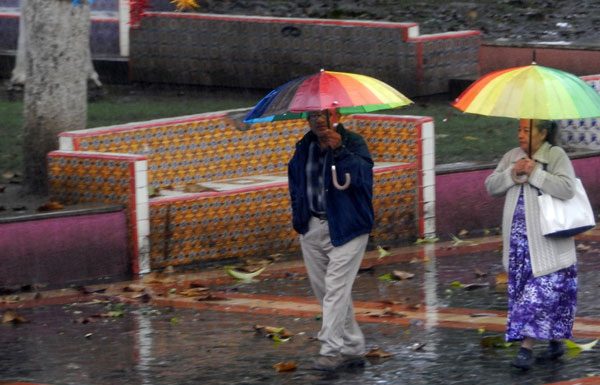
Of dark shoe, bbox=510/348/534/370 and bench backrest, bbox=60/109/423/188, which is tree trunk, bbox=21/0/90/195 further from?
dark shoe, bbox=510/348/534/370

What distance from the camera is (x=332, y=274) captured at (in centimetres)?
824

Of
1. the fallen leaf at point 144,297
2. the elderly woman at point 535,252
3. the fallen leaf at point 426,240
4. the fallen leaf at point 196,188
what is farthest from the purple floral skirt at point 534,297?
the fallen leaf at point 426,240

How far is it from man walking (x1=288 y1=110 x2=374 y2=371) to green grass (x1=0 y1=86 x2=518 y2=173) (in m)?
5.89

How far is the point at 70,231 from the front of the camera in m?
11.1

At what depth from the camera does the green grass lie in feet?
49.5

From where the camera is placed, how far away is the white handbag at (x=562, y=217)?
324 inches

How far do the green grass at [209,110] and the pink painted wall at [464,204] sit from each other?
887 mm

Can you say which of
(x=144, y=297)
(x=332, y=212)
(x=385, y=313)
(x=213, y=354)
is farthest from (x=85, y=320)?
(x=332, y=212)

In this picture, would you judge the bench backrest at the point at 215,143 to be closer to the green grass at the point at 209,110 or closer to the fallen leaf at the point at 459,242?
the fallen leaf at the point at 459,242

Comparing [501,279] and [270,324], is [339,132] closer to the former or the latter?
[270,324]

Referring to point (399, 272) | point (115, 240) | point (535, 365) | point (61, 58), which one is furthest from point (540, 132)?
point (61, 58)

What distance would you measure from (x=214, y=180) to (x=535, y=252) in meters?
4.83

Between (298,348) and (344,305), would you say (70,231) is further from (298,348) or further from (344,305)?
(344,305)

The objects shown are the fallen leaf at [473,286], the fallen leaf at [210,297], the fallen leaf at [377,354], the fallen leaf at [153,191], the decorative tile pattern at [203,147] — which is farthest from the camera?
the decorative tile pattern at [203,147]
